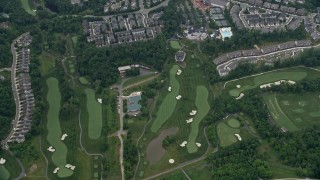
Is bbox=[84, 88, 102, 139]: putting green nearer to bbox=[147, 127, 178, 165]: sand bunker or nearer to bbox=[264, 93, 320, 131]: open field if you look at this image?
bbox=[147, 127, 178, 165]: sand bunker

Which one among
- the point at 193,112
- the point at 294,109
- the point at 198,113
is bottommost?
the point at 294,109

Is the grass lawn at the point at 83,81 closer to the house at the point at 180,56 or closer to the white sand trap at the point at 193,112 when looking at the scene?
the house at the point at 180,56

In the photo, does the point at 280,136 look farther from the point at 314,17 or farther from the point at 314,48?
the point at 314,17

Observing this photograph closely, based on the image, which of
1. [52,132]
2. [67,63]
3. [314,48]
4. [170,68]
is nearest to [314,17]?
[314,48]

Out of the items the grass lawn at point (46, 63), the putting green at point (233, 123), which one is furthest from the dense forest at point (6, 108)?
the putting green at point (233, 123)

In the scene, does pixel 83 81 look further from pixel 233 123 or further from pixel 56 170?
pixel 233 123

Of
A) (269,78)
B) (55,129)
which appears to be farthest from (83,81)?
(269,78)
